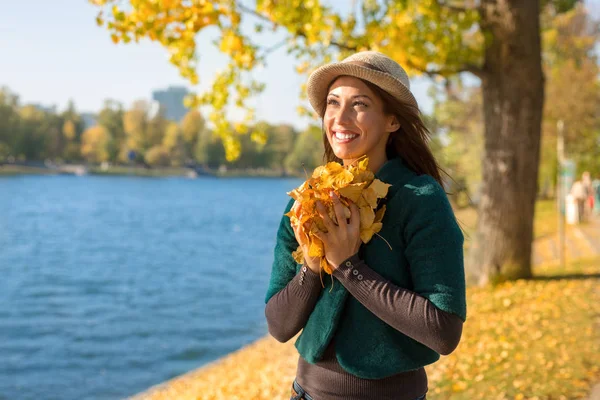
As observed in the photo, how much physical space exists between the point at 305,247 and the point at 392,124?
0.60 metres

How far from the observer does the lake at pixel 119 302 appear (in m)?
13.5

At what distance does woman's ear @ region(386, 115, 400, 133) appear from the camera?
96.5 inches

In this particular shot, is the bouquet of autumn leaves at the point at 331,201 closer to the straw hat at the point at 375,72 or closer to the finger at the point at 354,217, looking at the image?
the finger at the point at 354,217

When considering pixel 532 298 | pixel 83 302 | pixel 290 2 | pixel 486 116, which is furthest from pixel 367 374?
pixel 83 302

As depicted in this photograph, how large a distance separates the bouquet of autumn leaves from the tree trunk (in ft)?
30.8

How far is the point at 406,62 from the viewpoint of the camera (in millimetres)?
9750

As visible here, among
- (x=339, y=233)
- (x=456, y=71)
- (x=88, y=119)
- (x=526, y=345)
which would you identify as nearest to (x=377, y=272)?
(x=339, y=233)

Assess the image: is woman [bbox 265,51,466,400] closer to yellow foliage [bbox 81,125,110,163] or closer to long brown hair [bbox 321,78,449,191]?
long brown hair [bbox 321,78,449,191]

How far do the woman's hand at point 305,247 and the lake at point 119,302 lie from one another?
271 cm

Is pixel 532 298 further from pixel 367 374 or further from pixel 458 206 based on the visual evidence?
pixel 458 206

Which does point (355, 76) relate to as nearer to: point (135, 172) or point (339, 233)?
point (339, 233)

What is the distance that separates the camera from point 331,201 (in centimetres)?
215

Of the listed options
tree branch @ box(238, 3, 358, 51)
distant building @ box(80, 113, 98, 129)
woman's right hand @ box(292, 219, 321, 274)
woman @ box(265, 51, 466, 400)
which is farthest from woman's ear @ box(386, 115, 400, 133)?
distant building @ box(80, 113, 98, 129)

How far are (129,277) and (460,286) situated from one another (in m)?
25.0
